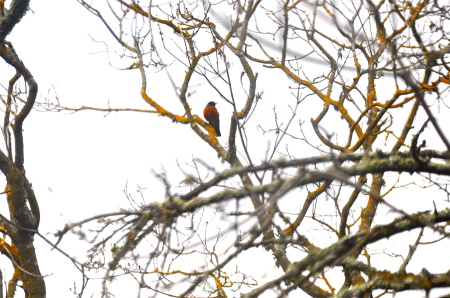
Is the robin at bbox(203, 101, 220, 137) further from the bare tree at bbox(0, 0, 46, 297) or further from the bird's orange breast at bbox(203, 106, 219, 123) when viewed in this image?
the bare tree at bbox(0, 0, 46, 297)

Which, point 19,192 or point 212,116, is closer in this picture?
point 19,192

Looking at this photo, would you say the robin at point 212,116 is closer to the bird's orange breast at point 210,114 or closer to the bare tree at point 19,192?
the bird's orange breast at point 210,114

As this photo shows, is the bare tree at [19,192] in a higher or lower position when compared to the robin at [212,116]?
lower

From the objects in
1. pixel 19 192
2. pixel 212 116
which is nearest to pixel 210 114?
pixel 212 116

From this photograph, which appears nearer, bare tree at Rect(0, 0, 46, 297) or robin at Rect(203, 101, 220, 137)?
bare tree at Rect(0, 0, 46, 297)

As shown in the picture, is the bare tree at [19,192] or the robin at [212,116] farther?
the robin at [212,116]

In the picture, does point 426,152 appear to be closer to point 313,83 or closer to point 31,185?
point 313,83

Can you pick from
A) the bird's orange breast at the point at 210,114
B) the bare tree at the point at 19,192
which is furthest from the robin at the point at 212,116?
the bare tree at the point at 19,192

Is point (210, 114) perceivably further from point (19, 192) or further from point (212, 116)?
point (19, 192)

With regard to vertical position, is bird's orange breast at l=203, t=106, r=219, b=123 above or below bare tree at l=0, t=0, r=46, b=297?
above

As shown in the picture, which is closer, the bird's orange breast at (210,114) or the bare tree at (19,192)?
the bare tree at (19,192)

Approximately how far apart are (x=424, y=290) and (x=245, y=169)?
86 cm

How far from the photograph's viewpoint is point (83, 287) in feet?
7.13

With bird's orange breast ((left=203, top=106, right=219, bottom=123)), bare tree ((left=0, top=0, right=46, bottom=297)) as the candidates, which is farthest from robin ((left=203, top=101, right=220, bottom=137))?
bare tree ((left=0, top=0, right=46, bottom=297))
